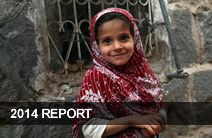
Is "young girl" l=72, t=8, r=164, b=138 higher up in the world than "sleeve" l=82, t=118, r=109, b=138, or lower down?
higher up

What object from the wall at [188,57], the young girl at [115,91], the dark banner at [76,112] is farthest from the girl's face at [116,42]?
the wall at [188,57]

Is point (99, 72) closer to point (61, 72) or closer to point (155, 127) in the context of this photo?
point (155, 127)

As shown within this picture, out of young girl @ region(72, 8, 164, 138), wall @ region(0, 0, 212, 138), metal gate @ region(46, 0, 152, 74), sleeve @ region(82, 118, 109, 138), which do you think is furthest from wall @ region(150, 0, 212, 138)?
sleeve @ region(82, 118, 109, 138)

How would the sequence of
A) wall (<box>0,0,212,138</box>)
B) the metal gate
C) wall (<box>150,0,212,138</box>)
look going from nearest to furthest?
wall (<box>0,0,212,138</box>) → the metal gate → wall (<box>150,0,212,138</box>)

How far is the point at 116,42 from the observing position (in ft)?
2.98

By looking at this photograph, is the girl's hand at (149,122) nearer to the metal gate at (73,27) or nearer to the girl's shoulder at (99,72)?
the girl's shoulder at (99,72)

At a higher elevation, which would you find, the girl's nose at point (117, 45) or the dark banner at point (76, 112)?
the girl's nose at point (117, 45)

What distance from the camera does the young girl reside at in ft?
2.93

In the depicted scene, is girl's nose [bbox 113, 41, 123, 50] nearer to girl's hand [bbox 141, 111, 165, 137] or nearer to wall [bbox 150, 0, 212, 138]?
girl's hand [bbox 141, 111, 165, 137]

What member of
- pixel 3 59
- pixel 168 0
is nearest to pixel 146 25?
pixel 168 0

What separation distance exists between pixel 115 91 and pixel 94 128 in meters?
0.17

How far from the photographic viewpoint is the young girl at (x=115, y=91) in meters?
0.89

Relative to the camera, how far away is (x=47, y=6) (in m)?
1.43

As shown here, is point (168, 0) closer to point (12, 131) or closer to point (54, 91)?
point (54, 91)
